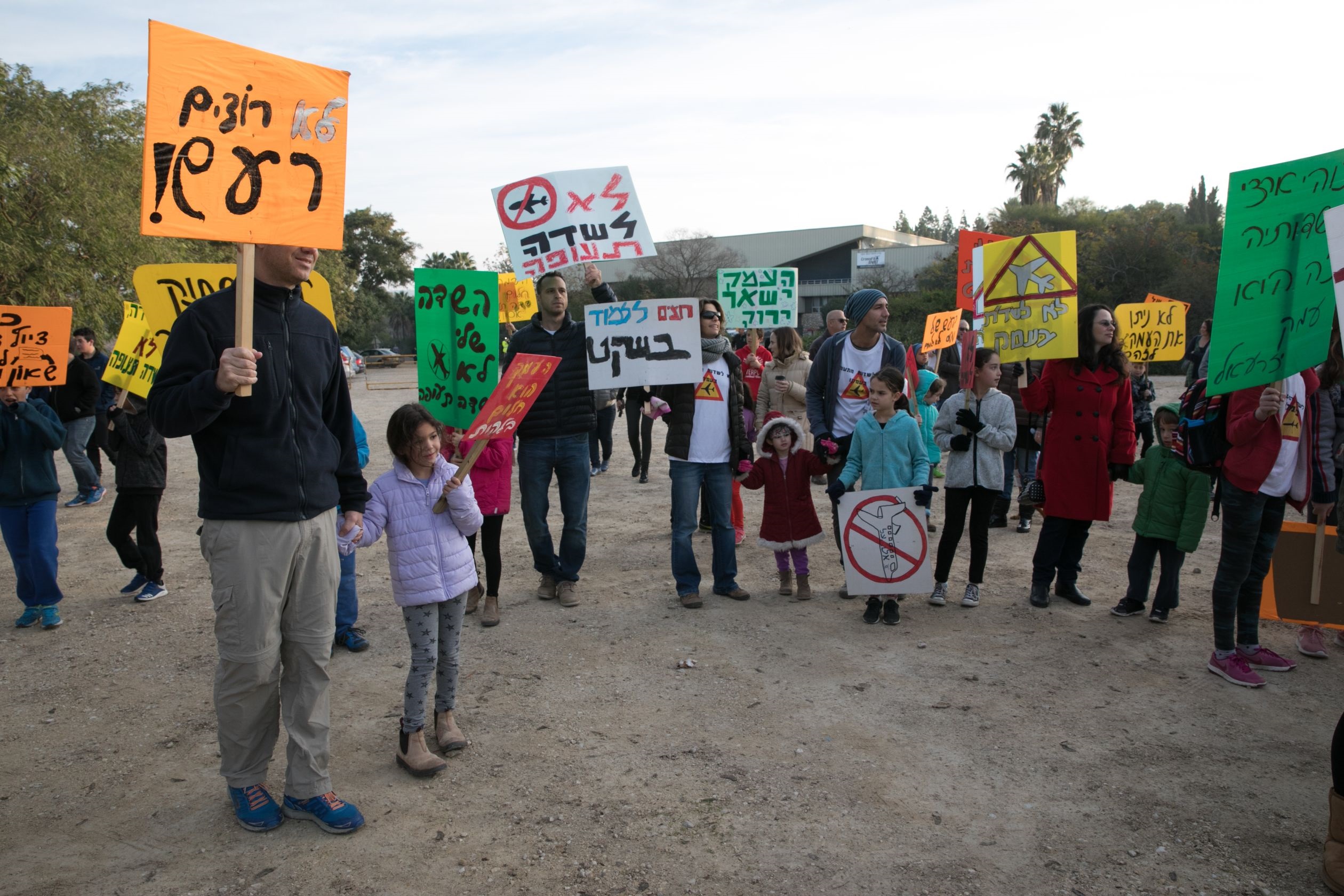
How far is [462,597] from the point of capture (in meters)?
4.14

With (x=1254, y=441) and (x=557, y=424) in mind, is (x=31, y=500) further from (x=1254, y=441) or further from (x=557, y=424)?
(x=1254, y=441)

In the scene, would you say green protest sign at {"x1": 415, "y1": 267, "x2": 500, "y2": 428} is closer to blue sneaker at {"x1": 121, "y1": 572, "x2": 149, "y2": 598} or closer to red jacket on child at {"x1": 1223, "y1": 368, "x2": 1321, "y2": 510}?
blue sneaker at {"x1": 121, "y1": 572, "x2": 149, "y2": 598}

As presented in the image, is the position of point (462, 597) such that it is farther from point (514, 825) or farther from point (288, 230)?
point (288, 230)

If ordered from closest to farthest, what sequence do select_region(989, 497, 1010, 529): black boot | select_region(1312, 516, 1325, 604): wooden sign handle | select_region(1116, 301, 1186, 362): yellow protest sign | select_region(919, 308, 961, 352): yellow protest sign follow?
A: select_region(1312, 516, 1325, 604): wooden sign handle → select_region(989, 497, 1010, 529): black boot → select_region(919, 308, 961, 352): yellow protest sign → select_region(1116, 301, 1186, 362): yellow protest sign

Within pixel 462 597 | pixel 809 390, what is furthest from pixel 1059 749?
pixel 809 390

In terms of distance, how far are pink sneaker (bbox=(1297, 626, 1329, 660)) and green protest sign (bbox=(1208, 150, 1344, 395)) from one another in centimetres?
178

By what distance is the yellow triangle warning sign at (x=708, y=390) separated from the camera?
253 inches

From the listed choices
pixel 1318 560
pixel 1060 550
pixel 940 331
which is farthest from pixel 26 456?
pixel 940 331

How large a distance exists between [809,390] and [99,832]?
4992 mm

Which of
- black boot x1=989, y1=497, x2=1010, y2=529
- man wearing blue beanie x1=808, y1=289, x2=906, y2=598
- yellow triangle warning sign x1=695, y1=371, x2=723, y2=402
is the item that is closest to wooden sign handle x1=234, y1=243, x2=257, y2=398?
yellow triangle warning sign x1=695, y1=371, x2=723, y2=402

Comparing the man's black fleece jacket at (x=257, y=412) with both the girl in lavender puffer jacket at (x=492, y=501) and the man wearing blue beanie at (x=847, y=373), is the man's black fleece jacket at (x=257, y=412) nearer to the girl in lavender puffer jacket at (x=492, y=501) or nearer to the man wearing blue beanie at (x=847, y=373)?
the girl in lavender puffer jacket at (x=492, y=501)

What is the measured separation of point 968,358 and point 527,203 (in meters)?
3.37

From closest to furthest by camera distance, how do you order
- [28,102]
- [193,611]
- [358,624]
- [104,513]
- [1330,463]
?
[1330,463], [358,624], [193,611], [104,513], [28,102]

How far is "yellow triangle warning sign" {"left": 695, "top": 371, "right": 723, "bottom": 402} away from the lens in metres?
6.41
